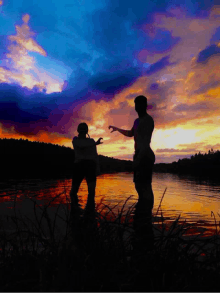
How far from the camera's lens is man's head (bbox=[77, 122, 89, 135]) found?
6866 millimetres

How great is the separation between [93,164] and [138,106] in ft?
9.36

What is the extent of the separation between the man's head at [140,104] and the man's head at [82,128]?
274cm

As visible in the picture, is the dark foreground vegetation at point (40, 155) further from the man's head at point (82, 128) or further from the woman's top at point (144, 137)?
the woman's top at point (144, 137)

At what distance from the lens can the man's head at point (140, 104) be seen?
441 centimetres

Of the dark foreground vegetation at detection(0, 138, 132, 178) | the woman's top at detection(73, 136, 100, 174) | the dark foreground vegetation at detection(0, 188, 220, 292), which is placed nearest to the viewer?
the dark foreground vegetation at detection(0, 188, 220, 292)

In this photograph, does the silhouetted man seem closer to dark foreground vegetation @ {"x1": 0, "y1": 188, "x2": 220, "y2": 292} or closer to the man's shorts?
the man's shorts

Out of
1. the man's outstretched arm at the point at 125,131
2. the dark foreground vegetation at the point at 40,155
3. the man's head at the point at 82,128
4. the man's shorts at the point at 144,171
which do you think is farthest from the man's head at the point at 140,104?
the dark foreground vegetation at the point at 40,155

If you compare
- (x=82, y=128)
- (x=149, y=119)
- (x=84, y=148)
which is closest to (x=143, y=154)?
(x=149, y=119)

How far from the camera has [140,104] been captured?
4406 mm

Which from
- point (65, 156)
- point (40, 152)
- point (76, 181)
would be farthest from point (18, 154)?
point (76, 181)

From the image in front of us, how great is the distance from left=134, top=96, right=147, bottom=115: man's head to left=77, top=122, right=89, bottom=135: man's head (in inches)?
108

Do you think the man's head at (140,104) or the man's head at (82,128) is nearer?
the man's head at (140,104)

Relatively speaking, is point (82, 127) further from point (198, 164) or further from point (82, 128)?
point (198, 164)

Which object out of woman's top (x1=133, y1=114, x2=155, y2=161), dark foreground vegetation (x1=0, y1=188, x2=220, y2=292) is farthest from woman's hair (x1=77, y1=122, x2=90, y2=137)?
dark foreground vegetation (x1=0, y1=188, x2=220, y2=292)
